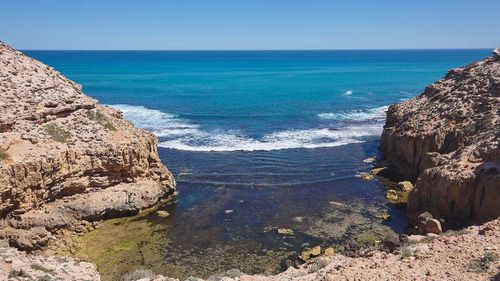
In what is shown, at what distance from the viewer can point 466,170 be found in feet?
74.5

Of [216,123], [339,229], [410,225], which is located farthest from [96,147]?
[216,123]

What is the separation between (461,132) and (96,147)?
77.1ft

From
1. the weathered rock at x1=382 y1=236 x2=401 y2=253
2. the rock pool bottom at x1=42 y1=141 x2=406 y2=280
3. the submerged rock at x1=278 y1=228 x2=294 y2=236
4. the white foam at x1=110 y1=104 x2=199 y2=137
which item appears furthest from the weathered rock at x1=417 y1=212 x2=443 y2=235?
the white foam at x1=110 y1=104 x2=199 y2=137

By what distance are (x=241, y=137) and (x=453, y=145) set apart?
21.7m

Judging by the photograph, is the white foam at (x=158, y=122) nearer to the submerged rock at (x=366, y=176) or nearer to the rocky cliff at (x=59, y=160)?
the rocky cliff at (x=59, y=160)

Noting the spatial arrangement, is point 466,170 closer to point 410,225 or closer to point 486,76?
point 410,225

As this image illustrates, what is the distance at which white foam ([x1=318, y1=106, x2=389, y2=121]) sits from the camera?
56.8 metres

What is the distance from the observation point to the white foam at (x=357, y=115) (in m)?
56.8

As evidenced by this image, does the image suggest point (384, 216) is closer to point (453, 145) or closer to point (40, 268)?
point (453, 145)

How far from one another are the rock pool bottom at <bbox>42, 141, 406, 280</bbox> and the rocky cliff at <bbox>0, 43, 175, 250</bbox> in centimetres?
134

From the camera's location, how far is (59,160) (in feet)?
75.3

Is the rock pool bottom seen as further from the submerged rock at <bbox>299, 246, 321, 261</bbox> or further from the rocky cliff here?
the rocky cliff

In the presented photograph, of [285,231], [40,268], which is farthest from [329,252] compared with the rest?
[40,268]

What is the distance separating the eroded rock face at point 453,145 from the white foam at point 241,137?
704cm
